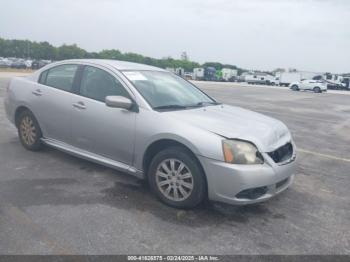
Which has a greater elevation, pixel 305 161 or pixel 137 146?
pixel 137 146

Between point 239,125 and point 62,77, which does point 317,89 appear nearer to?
point 62,77

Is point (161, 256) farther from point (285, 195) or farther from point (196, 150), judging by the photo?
point (285, 195)

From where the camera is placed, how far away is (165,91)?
4500 millimetres

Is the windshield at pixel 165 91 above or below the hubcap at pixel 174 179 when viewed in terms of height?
above

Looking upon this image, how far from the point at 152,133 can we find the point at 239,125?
3.16 feet

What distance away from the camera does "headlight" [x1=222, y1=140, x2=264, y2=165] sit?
342 centimetres

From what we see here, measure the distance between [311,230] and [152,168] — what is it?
5.76 feet

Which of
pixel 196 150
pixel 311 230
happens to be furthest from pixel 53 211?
pixel 311 230

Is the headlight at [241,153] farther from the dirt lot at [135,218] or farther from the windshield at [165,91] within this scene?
the windshield at [165,91]

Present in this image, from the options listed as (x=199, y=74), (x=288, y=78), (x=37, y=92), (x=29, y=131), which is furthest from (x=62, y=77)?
(x=199, y=74)

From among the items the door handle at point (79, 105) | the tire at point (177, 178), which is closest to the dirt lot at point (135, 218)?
the tire at point (177, 178)

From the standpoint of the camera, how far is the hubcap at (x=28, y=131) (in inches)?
210

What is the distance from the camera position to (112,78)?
4395mm

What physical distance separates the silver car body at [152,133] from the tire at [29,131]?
0.14 metres
